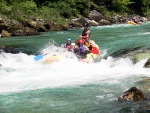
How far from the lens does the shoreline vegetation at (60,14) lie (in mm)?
26469

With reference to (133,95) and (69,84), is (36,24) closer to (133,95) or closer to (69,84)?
(69,84)

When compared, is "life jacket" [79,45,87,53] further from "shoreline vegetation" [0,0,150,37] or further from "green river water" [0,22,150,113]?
"shoreline vegetation" [0,0,150,37]

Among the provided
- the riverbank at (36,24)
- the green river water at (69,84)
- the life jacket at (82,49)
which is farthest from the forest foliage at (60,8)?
the life jacket at (82,49)

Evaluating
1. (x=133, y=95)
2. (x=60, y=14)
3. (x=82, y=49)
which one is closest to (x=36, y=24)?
(x=60, y=14)

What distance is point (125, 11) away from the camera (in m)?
43.2

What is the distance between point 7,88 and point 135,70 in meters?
4.81

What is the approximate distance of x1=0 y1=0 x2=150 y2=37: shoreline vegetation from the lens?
26.5m

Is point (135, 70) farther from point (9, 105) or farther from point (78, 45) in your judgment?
point (9, 105)

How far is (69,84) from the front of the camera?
988 cm

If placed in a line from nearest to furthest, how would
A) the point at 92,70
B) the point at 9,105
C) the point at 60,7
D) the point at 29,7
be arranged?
the point at 9,105
the point at 92,70
the point at 29,7
the point at 60,7

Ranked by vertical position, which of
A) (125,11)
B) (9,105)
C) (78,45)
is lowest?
(9,105)

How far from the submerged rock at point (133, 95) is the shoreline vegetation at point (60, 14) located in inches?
702

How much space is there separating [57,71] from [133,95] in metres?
5.07

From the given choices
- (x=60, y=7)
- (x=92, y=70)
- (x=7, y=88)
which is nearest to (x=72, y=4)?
(x=60, y=7)
